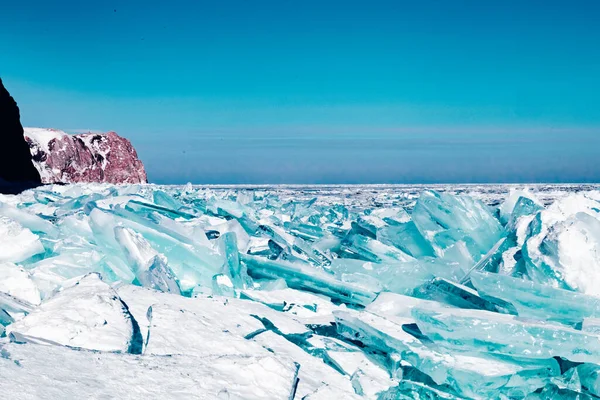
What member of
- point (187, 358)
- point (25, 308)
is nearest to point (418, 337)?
point (187, 358)

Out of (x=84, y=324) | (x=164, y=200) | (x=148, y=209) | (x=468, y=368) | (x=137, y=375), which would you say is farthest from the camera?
(x=164, y=200)

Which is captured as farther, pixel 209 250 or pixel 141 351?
pixel 209 250

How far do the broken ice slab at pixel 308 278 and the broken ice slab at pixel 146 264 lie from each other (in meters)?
0.44

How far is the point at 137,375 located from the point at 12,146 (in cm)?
2069

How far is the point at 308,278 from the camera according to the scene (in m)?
1.94

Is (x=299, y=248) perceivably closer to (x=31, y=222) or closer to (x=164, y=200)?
(x=31, y=222)

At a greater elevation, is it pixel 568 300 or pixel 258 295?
pixel 568 300

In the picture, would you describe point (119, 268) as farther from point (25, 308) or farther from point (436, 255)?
point (436, 255)

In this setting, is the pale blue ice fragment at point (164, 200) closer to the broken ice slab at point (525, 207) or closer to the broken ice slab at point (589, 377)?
the broken ice slab at point (525, 207)

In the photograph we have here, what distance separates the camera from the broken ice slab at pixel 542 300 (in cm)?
134

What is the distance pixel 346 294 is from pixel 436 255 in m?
0.60

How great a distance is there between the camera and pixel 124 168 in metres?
31.7

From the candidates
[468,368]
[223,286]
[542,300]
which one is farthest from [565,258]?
[223,286]

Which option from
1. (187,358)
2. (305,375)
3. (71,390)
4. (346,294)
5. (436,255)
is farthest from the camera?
(436,255)
